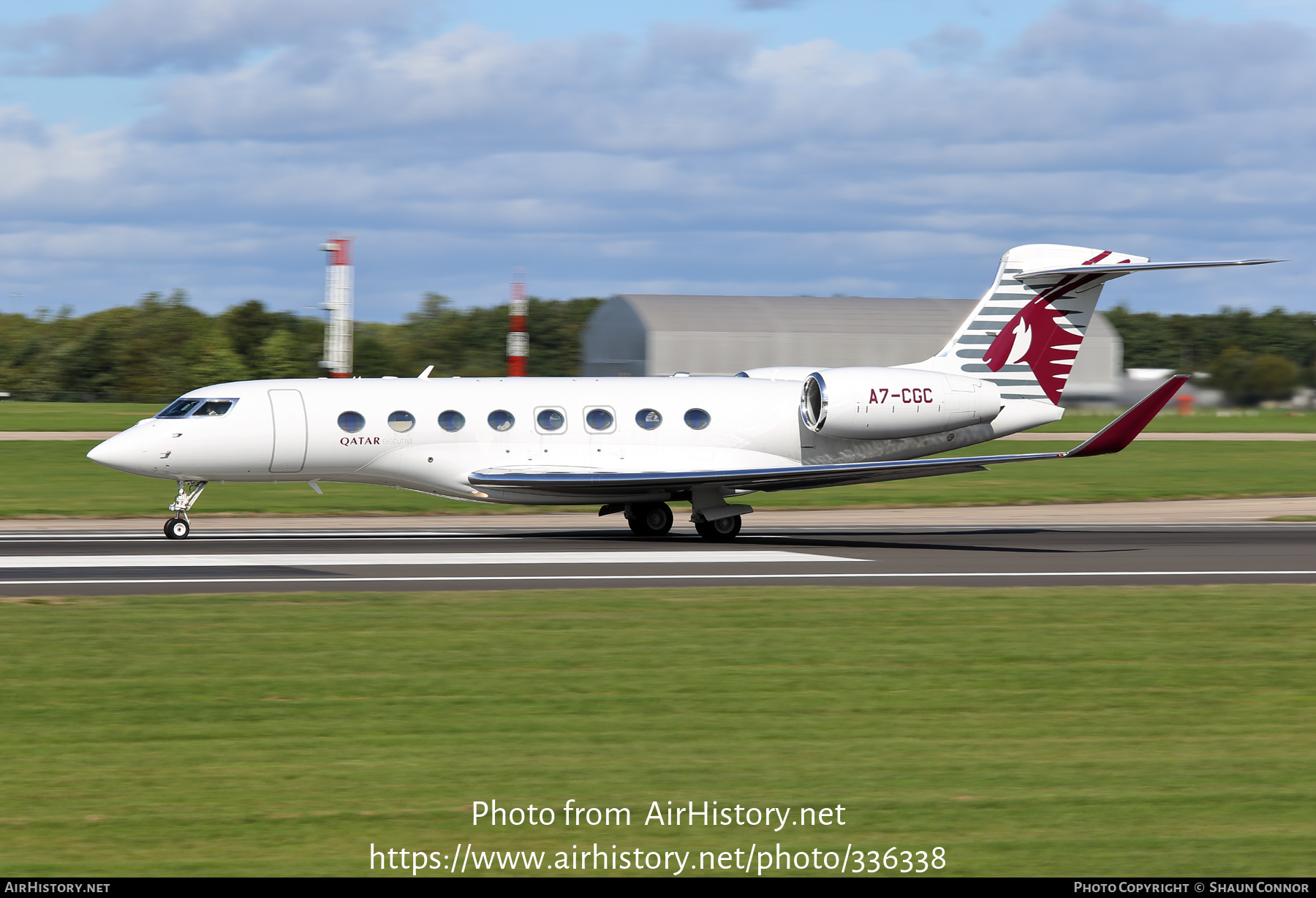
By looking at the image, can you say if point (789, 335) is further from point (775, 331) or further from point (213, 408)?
point (213, 408)

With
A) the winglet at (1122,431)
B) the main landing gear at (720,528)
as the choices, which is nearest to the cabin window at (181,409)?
the main landing gear at (720,528)

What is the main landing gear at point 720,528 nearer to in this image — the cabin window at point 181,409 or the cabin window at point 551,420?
the cabin window at point 551,420

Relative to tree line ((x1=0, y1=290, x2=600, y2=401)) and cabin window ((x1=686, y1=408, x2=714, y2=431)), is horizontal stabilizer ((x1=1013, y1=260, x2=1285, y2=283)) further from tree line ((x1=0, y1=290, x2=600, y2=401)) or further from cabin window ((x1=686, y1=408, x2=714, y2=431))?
tree line ((x1=0, y1=290, x2=600, y2=401))

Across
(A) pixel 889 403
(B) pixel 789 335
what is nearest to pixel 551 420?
(A) pixel 889 403

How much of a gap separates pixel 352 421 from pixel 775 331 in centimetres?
4559

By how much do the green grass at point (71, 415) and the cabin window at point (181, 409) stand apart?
3106 centimetres

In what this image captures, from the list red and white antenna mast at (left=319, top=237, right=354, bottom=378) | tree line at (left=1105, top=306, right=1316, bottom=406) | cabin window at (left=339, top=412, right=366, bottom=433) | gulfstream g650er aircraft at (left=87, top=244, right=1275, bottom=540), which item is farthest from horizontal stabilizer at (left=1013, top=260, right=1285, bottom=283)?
tree line at (left=1105, top=306, right=1316, bottom=406)

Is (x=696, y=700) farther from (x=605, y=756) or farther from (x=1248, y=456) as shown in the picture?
(x=1248, y=456)

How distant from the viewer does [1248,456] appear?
4534 cm

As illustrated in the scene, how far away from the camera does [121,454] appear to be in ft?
71.2

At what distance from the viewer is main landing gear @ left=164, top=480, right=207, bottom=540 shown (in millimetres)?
22672

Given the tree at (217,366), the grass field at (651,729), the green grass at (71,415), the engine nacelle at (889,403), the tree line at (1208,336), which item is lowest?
the grass field at (651,729)

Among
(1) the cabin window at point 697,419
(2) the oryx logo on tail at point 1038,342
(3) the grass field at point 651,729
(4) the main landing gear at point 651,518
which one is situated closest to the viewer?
(3) the grass field at point 651,729

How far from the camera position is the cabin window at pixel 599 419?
23.1 m
